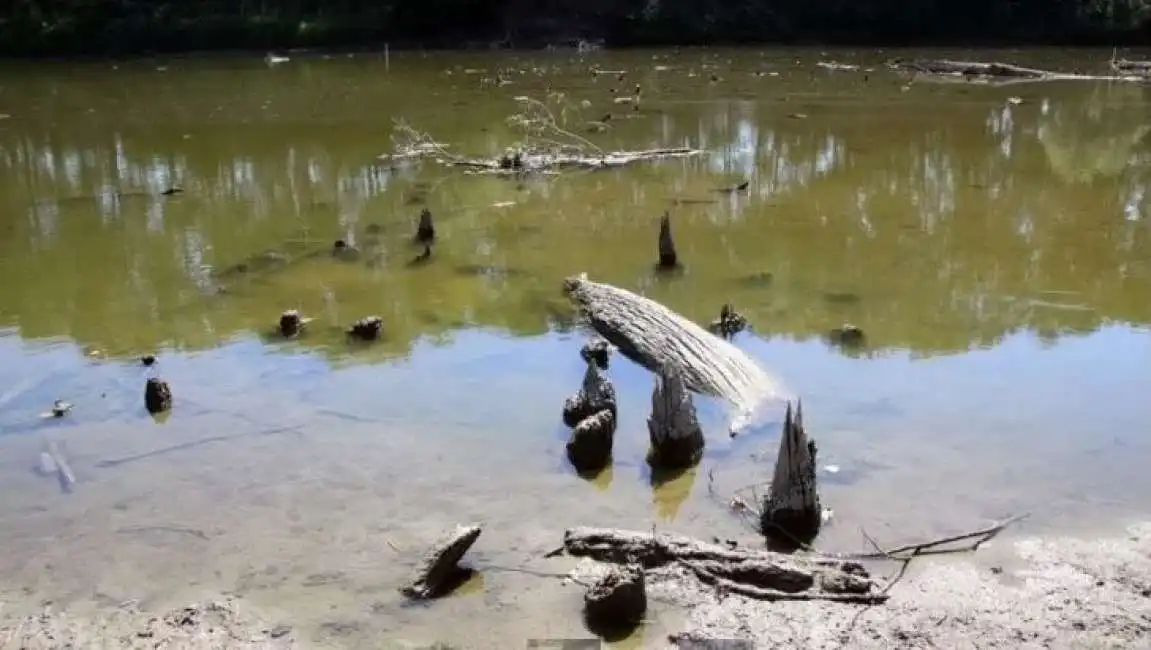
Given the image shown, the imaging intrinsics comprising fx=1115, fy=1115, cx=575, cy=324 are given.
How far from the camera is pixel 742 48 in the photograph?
30734 millimetres

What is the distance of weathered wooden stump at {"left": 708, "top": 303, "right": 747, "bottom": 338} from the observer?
784 cm

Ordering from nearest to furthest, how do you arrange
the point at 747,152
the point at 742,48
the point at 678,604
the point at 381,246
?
the point at 678,604
the point at 381,246
the point at 747,152
the point at 742,48

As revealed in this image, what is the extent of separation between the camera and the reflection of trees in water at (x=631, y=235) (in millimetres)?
8484

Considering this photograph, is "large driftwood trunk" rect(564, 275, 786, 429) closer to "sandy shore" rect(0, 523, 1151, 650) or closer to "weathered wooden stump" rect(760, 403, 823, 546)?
"weathered wooden stump" rect(760, 403, 823, 546)

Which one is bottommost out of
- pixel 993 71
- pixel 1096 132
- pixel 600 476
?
pixel 600 476

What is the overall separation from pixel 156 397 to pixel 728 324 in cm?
382

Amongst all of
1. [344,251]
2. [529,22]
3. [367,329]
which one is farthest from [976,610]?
[529,22]

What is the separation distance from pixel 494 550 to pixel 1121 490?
3.14 meters

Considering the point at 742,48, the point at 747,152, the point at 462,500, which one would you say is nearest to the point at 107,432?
the point at 462,500

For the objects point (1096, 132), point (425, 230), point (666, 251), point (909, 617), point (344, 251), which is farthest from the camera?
point (1096, 132)

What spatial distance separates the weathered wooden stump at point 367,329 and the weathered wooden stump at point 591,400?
79.2 inches

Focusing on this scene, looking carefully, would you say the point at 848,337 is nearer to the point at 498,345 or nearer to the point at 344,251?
the point at 498,345

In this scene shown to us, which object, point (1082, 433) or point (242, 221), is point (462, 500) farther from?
point (242, 221)

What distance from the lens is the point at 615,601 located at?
4.50 meters
